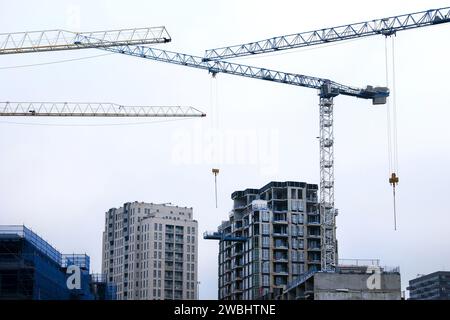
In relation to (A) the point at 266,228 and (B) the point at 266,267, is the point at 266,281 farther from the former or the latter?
(A) the point at 266,228

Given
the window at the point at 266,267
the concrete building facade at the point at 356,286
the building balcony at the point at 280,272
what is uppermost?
the window at the point at 266,267

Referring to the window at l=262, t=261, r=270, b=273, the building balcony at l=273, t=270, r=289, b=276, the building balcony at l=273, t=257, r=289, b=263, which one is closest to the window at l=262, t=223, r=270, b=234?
the building balcony at l=273, t=257, r=289, b=263

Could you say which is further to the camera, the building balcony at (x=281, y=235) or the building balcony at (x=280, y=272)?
the building balcony at (x=281, y=235)

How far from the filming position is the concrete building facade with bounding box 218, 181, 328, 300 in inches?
7244

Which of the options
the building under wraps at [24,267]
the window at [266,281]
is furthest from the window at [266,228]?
the building under wraps at [24,267]

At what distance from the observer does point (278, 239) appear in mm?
188375

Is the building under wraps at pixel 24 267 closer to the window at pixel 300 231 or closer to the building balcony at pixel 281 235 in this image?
the building balcony at pixel 281 235

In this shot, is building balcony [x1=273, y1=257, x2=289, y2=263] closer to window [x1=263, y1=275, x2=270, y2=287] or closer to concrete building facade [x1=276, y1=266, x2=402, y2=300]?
window [x1=263, y1=275, x2=270, y2=287]

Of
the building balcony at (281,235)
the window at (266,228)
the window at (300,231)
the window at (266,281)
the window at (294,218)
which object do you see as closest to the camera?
the window at (266,281)

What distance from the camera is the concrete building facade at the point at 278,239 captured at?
604ft

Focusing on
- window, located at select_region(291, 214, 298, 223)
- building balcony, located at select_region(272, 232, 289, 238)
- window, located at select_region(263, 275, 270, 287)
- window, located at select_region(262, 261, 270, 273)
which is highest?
window, located at select_region(291, 214, 298, 223)

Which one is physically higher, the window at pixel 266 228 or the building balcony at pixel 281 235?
the window at pixel 266 228

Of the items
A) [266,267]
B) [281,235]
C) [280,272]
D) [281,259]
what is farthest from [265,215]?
[280,272]
